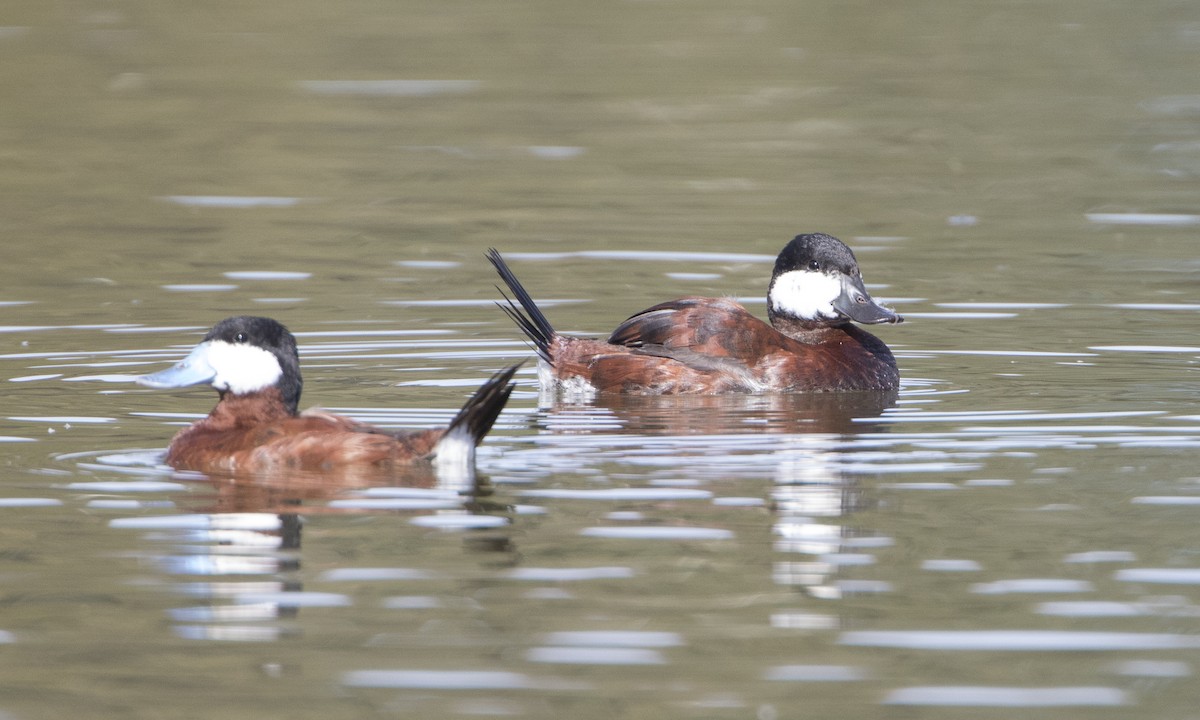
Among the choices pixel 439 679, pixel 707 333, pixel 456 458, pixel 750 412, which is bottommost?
pixel 439 679

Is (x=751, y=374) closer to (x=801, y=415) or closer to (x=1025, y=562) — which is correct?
(x=801, y=415)

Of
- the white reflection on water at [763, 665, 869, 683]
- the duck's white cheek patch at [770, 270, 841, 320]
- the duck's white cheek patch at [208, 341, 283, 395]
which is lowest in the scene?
the white reflection on water at [763, 665, 869, 683]

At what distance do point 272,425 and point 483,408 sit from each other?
74 cm

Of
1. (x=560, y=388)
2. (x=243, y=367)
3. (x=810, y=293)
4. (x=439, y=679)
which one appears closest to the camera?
(x=439, y=679)

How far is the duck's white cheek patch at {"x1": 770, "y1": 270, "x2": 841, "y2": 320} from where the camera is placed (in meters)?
9.18

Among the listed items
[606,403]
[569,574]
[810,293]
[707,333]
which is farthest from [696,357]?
[569,574]

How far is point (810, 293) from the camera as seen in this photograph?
30.2 feet

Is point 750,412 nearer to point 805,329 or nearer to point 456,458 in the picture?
point 805,329

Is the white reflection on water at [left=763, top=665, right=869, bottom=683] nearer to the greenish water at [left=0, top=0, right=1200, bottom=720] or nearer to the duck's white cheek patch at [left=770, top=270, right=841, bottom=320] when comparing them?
the greenish water at [left=0, top=0, right=1200, bottom=720]

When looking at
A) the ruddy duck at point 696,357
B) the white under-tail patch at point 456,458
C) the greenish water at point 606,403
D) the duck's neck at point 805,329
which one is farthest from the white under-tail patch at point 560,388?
the white under-tail patch at point 456,458

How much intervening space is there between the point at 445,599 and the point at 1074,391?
394 centimetres

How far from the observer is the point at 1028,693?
15.0 feet

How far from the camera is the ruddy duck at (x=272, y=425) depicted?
21.8 ft

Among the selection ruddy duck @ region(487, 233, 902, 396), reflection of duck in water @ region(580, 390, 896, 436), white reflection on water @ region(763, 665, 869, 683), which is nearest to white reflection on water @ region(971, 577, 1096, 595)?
white reflection on water @ region(763, 665, 869, 683)
